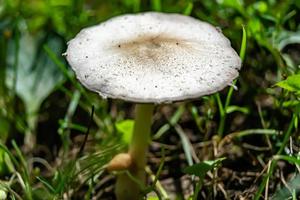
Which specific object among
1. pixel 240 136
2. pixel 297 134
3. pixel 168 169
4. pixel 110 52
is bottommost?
pixel 168 169

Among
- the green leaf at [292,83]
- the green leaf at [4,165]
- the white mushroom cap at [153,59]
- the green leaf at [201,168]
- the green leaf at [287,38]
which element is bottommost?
the green leaf at [4,165]

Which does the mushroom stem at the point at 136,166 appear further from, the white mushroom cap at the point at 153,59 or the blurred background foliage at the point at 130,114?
the white mushroom cap at the point at 153,59

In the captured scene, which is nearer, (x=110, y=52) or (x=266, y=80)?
(x=110, y=52)

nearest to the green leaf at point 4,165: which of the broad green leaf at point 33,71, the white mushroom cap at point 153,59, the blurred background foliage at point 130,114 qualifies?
the blurred background foliage at point 130,114

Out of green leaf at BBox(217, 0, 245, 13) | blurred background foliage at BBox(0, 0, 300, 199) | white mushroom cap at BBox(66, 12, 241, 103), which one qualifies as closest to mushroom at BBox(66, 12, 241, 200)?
white mushroom cap at BBox(66, 12, 241, 103)

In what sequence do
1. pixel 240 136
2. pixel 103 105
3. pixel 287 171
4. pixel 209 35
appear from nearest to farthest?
1. pixel 209 35
2. pixel 287 171
3. pixel 240 136
4. pixel 103 105

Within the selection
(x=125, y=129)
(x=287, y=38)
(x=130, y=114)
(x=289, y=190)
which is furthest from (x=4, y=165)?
(x=287, y=38)

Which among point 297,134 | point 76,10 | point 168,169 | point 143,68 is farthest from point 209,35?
point 76,10

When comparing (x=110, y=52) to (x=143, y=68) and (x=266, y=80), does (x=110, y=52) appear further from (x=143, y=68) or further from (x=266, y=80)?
(x=266, y=80)
